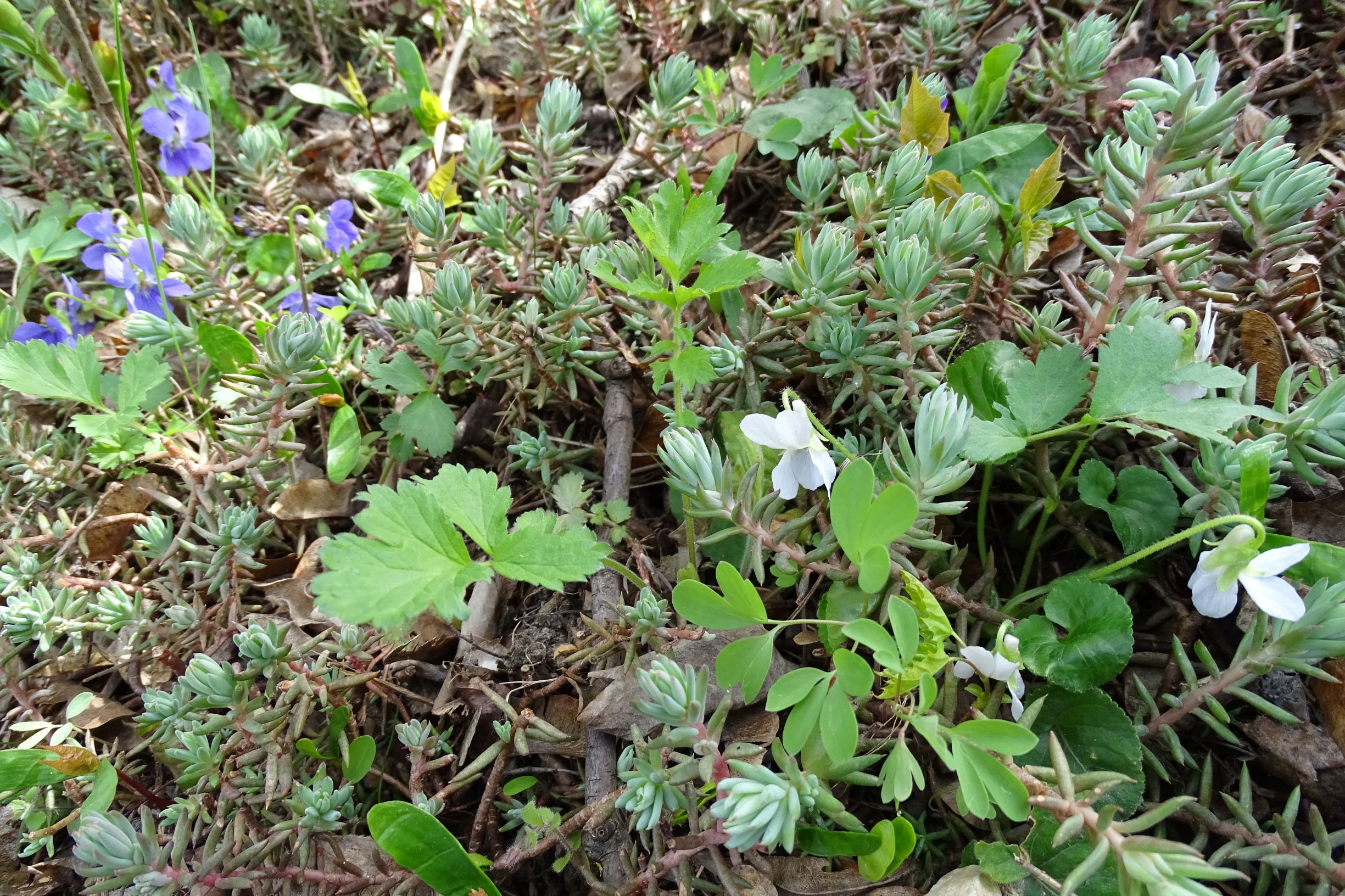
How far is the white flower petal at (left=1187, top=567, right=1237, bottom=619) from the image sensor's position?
4.69 feet

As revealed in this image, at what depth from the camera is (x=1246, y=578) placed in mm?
1378

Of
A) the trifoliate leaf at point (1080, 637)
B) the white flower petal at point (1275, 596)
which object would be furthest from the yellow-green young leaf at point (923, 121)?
the white flower petal at point (1275, 596)

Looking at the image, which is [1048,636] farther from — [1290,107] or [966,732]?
Answer: [1290,107]

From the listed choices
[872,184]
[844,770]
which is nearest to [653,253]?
[872,184]

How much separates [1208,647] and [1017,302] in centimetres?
101

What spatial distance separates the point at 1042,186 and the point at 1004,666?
1.24 meters

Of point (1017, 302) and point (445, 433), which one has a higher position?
point (1017, 302)

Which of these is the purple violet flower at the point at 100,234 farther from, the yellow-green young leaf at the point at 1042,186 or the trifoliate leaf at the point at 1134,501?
the trifoliate leaf at the point at 1134,501

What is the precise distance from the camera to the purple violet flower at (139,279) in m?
2.83

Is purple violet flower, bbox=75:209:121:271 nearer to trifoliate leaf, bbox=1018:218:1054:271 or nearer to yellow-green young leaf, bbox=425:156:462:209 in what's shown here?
yellow-green young leaf, bbox=425:156:462:209

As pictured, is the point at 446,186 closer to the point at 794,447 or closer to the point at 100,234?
the point at 100,234

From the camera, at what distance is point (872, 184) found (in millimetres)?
2189

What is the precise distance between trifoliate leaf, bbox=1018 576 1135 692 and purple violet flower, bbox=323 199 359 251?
263 centimetres

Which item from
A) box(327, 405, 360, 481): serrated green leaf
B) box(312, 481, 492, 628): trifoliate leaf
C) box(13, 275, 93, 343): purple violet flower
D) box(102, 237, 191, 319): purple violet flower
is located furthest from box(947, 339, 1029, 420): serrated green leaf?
box(13, 275, 93, 343): purple violet flower
